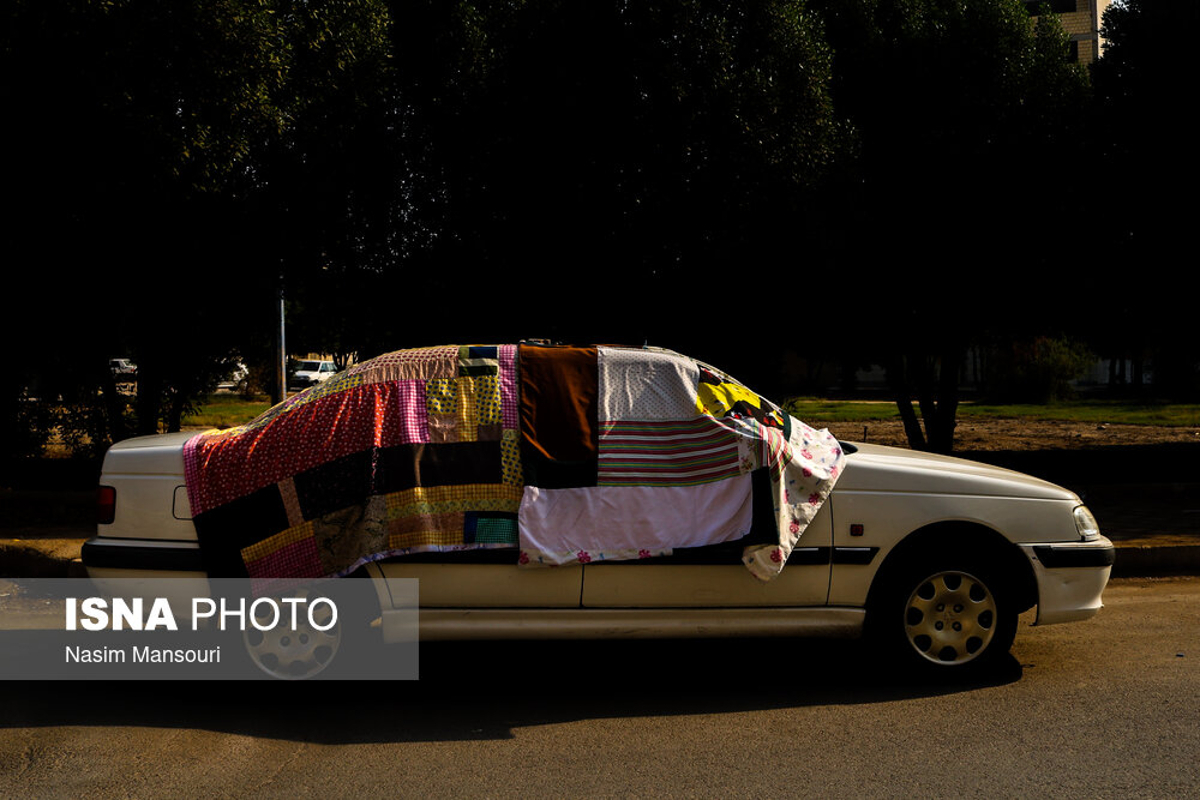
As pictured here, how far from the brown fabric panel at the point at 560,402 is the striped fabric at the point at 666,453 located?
4.0 inches

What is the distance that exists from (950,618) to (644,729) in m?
1.67

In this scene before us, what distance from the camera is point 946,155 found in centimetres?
1316

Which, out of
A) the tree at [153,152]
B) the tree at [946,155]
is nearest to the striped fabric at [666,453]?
the tree at [153,152]

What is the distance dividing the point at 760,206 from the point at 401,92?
4.05 m

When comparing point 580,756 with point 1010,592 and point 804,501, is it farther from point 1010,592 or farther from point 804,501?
point 1010,592

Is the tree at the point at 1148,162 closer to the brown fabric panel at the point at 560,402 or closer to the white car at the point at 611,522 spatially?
the white car at the point at 611,522

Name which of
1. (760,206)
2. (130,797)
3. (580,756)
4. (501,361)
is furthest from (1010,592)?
(760,206)

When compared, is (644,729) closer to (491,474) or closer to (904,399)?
(491,474)

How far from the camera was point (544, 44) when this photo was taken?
445 inches

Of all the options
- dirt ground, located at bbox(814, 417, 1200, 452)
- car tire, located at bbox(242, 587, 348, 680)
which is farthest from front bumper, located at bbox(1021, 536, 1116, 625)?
dirt ground, located at bbox(814, 417, 1200, 452)

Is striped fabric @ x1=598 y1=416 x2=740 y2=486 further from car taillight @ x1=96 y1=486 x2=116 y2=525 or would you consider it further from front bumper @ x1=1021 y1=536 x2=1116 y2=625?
car taillight @ x1=96 y1=486 x2=116 y2=525

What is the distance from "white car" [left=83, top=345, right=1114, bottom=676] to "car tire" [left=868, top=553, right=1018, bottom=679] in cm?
1

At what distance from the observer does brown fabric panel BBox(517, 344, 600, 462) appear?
5.38 m

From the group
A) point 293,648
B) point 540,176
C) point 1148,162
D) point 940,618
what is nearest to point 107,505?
point 293,648
